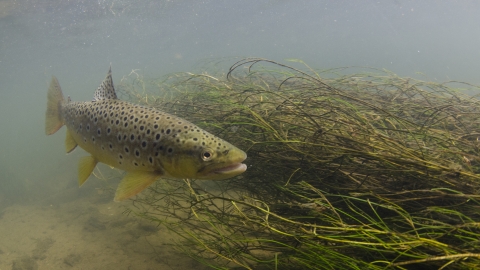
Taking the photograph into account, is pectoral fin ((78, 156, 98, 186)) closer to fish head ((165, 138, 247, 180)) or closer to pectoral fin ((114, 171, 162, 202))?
pectoral fin ((114, 171, 162, 202))

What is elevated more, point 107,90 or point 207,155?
point 107,90

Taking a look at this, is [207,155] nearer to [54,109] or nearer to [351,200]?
[351,200]

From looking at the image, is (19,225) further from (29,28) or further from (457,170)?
(29,28)

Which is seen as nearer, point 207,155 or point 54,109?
point 207,155

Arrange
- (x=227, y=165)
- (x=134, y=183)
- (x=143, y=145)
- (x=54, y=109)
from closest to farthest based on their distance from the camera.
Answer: (x=227, y=165) < (x=134, y=183) < (x=143, y=145) < (x=54, y=109)

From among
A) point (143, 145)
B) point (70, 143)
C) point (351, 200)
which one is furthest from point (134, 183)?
point (351, 200)

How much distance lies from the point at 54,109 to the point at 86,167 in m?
1.56

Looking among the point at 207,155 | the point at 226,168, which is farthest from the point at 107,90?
the point at 226,168

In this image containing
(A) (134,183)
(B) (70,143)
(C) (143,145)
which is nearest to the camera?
(A) (134,183)

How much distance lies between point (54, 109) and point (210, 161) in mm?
3667

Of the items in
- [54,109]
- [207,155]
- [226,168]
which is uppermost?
[54,109]

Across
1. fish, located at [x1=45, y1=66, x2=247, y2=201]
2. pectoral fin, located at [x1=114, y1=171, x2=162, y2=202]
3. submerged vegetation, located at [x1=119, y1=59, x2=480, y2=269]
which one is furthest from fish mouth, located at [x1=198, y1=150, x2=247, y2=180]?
pectoral fin, located at [x1=114, y1=171, x2=162, y2=202]

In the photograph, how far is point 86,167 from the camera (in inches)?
160

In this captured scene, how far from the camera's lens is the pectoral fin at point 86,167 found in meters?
4.05
